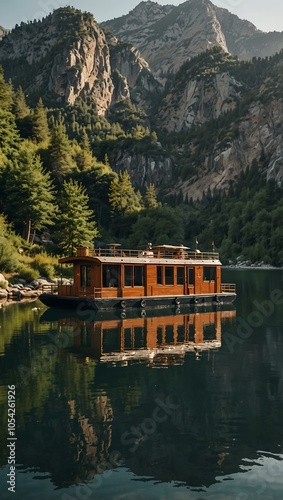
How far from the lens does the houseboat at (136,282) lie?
38.4m

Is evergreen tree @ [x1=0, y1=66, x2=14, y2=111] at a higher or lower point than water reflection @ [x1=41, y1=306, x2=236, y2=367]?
higher

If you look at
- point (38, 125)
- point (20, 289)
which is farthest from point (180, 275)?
point (38, 125)

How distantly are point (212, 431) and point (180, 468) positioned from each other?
2551 mm

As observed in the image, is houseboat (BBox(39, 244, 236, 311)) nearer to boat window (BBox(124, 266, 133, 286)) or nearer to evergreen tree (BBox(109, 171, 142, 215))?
boat window (BBox(124, 266, 133, 286))

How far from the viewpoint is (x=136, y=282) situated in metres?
40.7

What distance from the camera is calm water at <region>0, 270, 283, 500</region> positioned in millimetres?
10852

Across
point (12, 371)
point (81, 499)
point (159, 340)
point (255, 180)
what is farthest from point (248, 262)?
point (81, 499)

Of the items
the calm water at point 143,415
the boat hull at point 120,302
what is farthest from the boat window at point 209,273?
the calm water at point 143,415

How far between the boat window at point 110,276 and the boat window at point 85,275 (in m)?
1.39

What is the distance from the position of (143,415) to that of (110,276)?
81.5ft

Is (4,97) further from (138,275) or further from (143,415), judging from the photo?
(143,415)

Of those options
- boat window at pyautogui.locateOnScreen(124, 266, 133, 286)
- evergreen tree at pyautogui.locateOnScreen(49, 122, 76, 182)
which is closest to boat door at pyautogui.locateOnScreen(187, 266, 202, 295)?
boat window at pyautogui.locateOnScreen(124, 266, 133, 286)

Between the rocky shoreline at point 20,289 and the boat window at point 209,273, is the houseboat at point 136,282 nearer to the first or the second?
the boat window at point 209,273

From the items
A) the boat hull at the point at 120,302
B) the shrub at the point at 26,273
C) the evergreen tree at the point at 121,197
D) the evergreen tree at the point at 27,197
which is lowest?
the boat hull at the point at 120,302
